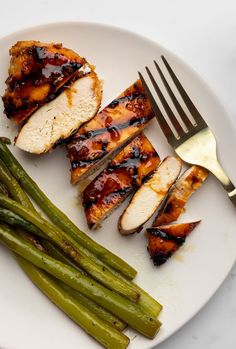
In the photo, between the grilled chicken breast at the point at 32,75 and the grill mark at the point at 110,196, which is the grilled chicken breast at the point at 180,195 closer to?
the grill mark at the point at 110,196

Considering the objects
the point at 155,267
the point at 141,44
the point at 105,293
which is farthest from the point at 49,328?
the point at 141,44

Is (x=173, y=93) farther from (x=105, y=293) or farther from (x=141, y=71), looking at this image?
(x=105, y=293)

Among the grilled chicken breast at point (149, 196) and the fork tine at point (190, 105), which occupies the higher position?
the fork tine at point (190, 105)

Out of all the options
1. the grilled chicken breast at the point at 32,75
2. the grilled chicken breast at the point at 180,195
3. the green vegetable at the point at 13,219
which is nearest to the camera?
the green vegetable at the point at 13,219

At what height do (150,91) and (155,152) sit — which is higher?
(150,91)

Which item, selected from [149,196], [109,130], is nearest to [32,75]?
[109,130]

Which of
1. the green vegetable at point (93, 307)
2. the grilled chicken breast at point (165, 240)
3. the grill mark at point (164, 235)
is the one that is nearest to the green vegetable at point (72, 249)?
the green vegetable at point (93, 307)

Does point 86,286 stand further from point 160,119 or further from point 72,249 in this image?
point 160,119
